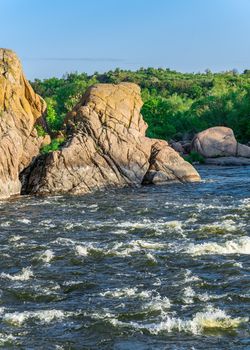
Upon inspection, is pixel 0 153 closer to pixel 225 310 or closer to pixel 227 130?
pixel 225 310

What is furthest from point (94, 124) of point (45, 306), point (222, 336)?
point (222, 336)

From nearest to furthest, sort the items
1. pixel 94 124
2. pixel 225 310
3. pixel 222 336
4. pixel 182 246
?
pixel 222 336, pixel 225 310, pixel 182 246, pixel 94 124

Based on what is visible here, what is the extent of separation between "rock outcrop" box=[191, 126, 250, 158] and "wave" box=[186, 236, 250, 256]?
122 ft

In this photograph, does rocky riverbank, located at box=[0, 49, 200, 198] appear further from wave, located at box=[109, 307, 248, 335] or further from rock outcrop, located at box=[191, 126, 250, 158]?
wave, located at box=[109, 307, 248, 335]

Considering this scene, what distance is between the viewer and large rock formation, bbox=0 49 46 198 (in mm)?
41219

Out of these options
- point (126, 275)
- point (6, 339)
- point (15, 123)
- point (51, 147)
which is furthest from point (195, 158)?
point (6, 339)

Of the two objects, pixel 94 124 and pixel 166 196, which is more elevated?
pixel 94 124

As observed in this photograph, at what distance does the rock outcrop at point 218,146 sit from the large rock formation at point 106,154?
15.5 meters

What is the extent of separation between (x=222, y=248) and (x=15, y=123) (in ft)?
79.0

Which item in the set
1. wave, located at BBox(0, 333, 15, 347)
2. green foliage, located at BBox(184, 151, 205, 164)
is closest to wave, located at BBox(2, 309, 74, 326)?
wave, located at BBox(0, 333, 15, 347)

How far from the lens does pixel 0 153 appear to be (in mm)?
40969

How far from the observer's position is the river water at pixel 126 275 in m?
16.4

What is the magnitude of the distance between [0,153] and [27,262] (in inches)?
730

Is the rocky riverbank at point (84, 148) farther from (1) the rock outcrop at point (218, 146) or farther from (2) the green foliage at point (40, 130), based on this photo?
(1) the rock outcrop at point (218, 146)
